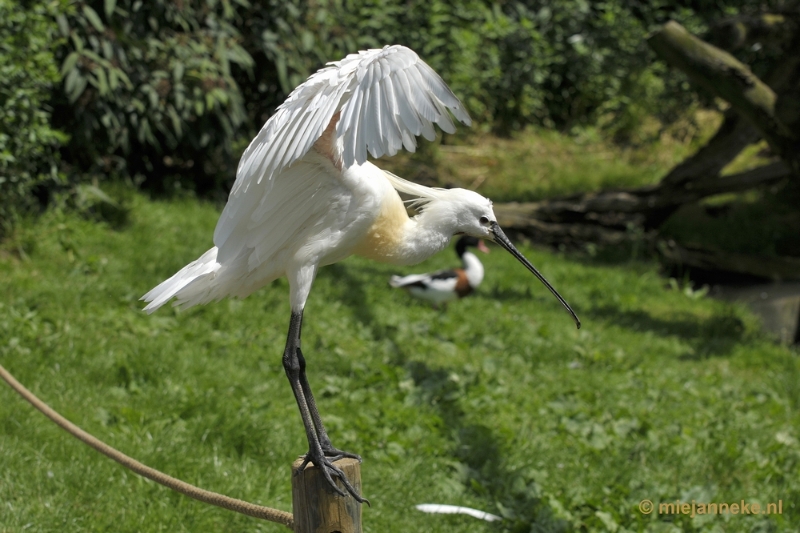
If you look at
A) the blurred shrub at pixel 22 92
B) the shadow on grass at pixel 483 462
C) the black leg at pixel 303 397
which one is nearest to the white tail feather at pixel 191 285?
the black leg at pixel 303 397

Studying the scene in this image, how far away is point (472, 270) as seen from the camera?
6.46 metres

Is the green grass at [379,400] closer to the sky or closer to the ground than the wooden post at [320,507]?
closer to the ground

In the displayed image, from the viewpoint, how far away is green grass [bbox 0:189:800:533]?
141 inches

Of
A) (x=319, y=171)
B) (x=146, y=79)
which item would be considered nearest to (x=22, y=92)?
(x=146, y=79)

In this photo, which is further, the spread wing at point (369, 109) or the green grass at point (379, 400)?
the green grass at point (379, 400)

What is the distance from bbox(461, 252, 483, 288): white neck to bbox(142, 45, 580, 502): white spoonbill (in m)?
3.25

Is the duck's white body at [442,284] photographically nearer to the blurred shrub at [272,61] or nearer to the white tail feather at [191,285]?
the blurred shrub at [272,61]

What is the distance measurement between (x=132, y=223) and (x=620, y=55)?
7.03 m

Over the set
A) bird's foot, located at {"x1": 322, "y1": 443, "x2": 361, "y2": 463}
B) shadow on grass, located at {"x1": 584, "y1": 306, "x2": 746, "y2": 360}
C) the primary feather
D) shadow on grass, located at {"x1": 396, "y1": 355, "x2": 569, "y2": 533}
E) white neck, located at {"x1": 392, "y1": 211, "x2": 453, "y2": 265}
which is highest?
the primary feather

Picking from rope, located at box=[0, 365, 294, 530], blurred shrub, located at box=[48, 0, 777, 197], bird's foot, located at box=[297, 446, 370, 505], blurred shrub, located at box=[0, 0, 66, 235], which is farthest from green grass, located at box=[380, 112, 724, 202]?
bird's foot, located at box=[297, 446, 370, 505]

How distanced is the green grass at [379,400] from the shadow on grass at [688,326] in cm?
2

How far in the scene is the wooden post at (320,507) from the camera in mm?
2361

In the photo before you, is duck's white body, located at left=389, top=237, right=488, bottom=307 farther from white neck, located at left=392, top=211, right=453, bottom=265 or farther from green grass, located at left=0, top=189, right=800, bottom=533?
white neck, located at left=392, top=211, right=453, bottom=265

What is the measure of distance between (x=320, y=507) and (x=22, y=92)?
11.9 feet
